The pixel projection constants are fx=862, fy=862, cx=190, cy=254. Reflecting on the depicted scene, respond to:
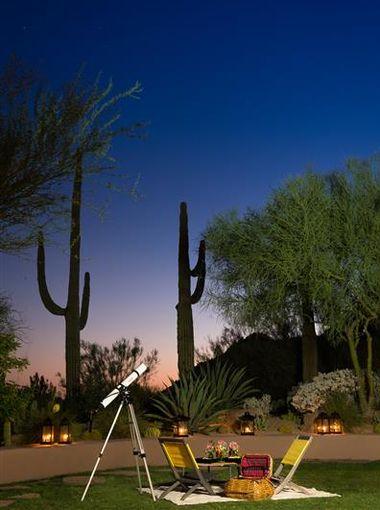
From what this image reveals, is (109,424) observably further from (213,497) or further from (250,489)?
(250,489)

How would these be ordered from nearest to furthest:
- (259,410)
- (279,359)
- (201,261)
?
1. (259,410)
2. (201,261)
3. (279,359)

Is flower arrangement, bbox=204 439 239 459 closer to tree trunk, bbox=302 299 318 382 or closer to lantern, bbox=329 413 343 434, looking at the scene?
lantern, bbox=329 413 343 434

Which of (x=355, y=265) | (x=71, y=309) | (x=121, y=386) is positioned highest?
(x=355, y=265)

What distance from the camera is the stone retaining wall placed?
44.7ft

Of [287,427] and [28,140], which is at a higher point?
[28,140]

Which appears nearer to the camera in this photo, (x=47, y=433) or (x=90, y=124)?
(x=90, y=124)

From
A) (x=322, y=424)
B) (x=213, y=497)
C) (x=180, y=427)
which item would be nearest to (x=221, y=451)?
(x=213, y=497)

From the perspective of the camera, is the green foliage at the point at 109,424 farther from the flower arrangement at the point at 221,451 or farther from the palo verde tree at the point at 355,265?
the palo verde tree at the point at 355,265


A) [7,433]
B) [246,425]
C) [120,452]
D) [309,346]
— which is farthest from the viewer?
[309,346]

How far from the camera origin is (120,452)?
1523cm

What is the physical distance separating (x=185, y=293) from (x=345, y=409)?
5246 mm

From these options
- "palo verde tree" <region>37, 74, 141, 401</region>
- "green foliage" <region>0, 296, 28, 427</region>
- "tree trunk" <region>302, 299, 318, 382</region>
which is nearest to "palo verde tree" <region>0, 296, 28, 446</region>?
"green foliage" <region>0, 296, 28, 427</region>

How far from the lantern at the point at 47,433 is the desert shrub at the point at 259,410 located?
17.1ft

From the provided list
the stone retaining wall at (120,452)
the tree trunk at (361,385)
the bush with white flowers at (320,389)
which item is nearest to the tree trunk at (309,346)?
the bush with white flowers at (320,389)
